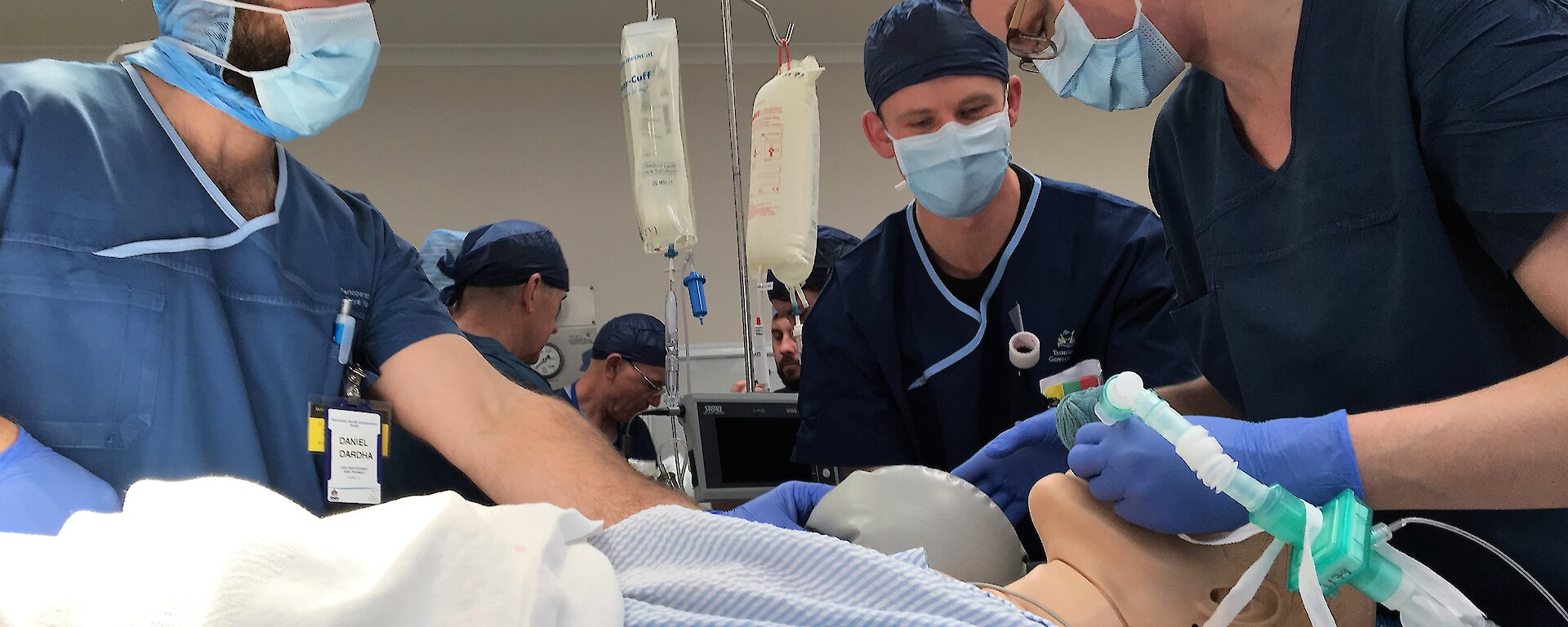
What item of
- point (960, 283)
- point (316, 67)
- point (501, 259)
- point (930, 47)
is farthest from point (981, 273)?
point (501, 259)

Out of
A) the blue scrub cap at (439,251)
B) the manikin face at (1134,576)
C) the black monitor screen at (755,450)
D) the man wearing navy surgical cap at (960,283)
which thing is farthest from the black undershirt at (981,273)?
the blue scrub cap at (439,251)

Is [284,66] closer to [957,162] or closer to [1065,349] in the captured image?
[957,162]

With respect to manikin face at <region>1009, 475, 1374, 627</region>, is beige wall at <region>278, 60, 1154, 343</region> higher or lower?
higher

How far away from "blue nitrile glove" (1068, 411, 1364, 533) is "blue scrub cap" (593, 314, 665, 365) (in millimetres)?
2798

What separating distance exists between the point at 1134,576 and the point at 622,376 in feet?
9.57

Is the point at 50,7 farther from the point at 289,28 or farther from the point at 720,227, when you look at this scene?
the point at 289,28

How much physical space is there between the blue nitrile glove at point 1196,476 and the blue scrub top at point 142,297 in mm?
1212

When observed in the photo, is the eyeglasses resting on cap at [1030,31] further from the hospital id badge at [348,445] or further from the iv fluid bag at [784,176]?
the hospital id badge at [348,445]

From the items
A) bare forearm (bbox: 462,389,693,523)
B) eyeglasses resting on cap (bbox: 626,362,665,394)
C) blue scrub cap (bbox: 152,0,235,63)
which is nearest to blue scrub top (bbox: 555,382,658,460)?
eyeglasses resting on cap (bbox: 626,362,665,394)

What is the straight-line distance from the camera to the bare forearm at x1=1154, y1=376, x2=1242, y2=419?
1407mm

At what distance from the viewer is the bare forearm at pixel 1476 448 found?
0.79 metres

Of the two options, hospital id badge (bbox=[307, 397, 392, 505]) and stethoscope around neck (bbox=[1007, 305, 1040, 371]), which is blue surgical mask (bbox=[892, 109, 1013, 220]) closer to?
stethoscope around neck (bbox=[1007, 305, 1040, 371])

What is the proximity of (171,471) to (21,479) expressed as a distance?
26 centimetres

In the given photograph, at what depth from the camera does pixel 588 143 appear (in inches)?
178
